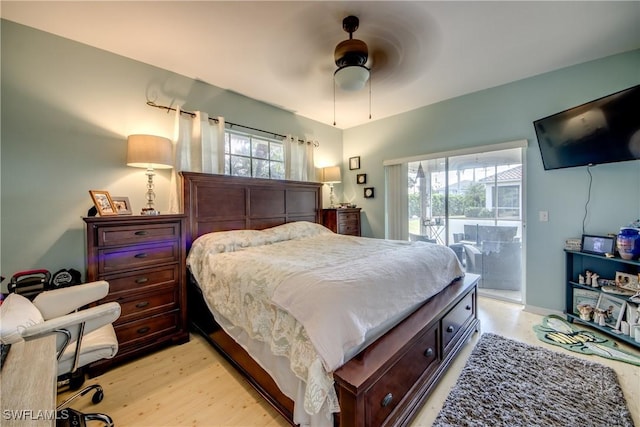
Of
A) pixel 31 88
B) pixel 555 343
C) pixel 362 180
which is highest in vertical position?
pixel 31 88

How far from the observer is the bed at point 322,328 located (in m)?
1.25

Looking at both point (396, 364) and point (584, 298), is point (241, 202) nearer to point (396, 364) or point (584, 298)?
point (396, 364)

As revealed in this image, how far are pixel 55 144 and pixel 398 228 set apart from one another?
14.1ft

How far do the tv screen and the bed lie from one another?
1679mm

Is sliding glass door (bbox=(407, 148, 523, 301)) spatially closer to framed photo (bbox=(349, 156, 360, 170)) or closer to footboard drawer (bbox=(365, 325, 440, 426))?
framed photo (bbox=(349, 156, 360, 170))

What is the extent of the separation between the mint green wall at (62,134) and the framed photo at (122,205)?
0.17m

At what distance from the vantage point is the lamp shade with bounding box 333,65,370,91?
7.09 feet

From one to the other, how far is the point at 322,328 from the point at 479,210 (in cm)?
328

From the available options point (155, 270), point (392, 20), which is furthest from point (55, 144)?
point (392, 20)

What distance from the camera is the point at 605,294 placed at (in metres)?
2.49

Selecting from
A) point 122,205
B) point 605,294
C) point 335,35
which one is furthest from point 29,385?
point 605,294

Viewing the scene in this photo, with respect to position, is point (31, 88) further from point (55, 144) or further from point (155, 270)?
point (155, 270)

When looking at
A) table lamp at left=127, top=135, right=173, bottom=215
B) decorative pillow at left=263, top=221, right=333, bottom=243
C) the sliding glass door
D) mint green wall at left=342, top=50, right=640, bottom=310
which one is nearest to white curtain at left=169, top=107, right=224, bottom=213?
table lamp at left=127, top=135, right=173, bottom=215

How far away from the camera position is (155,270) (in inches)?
90.5
